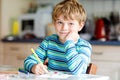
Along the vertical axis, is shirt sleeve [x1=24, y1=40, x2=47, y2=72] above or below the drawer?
above

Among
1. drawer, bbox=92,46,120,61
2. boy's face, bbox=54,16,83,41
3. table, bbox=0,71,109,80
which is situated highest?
boy's face, bbox=54,16,83,41

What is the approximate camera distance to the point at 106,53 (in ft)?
9.46

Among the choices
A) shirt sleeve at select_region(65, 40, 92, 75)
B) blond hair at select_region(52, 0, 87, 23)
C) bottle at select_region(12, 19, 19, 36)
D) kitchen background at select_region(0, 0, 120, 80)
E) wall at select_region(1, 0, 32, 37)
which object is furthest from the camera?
bottle at select_region(12, 19, 19, 36)

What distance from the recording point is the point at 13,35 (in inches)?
135

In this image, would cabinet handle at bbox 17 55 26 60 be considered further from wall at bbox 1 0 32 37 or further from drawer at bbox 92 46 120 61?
drawer at bbox 92 46 120 61

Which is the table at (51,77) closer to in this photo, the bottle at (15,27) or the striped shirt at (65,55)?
the striped shirt at (65,55)

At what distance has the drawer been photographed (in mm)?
2832

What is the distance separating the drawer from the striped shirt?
1.34 metres

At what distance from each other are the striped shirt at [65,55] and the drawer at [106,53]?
134cm

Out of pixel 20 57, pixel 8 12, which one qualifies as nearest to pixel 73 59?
pixel 20 57

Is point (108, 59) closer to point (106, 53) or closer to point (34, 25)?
point (106, 53)

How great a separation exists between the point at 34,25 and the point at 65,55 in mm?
1975

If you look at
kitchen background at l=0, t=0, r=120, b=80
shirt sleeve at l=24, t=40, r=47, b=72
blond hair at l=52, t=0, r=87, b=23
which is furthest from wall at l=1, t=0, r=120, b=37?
blond hair at l=52, t=0, r=87, b=23

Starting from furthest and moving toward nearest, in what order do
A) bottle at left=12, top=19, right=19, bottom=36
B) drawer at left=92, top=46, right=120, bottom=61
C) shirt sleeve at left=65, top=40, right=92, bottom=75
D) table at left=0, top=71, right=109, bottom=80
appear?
1. bottle at left=12, top=19, right=19, bottom=36
2. drawer at left=92, top=46, right=120, bottom=61
3. shirt sleeve at left=65, top=40, right=92, bottom=75
4. table at left=0, top=71, right=109, bottom=80
